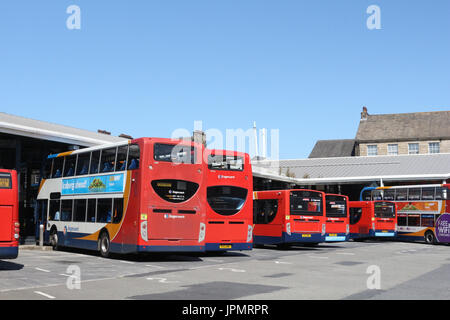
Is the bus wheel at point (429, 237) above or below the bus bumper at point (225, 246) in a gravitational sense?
below

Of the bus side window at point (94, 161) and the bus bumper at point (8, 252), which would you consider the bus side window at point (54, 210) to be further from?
the bus bumper at point (8, 252)

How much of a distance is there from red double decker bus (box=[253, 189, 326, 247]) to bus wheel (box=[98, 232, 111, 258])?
8862mm

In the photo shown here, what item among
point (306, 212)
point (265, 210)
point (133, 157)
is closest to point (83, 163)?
point (133, 157)

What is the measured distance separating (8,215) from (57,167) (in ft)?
27.7

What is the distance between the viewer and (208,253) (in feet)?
74.6

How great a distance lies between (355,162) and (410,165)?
644 cm

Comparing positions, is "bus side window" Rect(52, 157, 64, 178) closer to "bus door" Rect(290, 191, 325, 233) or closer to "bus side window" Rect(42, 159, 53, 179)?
"bus side window" Rect(42, 159, 53, 179)

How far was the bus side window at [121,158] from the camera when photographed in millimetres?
17891

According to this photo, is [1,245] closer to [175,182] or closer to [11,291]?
[11,291]

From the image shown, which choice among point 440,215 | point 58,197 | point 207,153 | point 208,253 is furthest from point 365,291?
point 440,215

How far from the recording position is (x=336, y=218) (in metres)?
28.3

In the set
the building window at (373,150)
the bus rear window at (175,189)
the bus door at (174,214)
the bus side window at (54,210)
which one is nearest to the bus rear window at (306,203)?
the bus door at (174,214)

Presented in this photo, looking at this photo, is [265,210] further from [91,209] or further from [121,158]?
[121,158]

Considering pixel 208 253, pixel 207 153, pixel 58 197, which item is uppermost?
pixel 207 153
